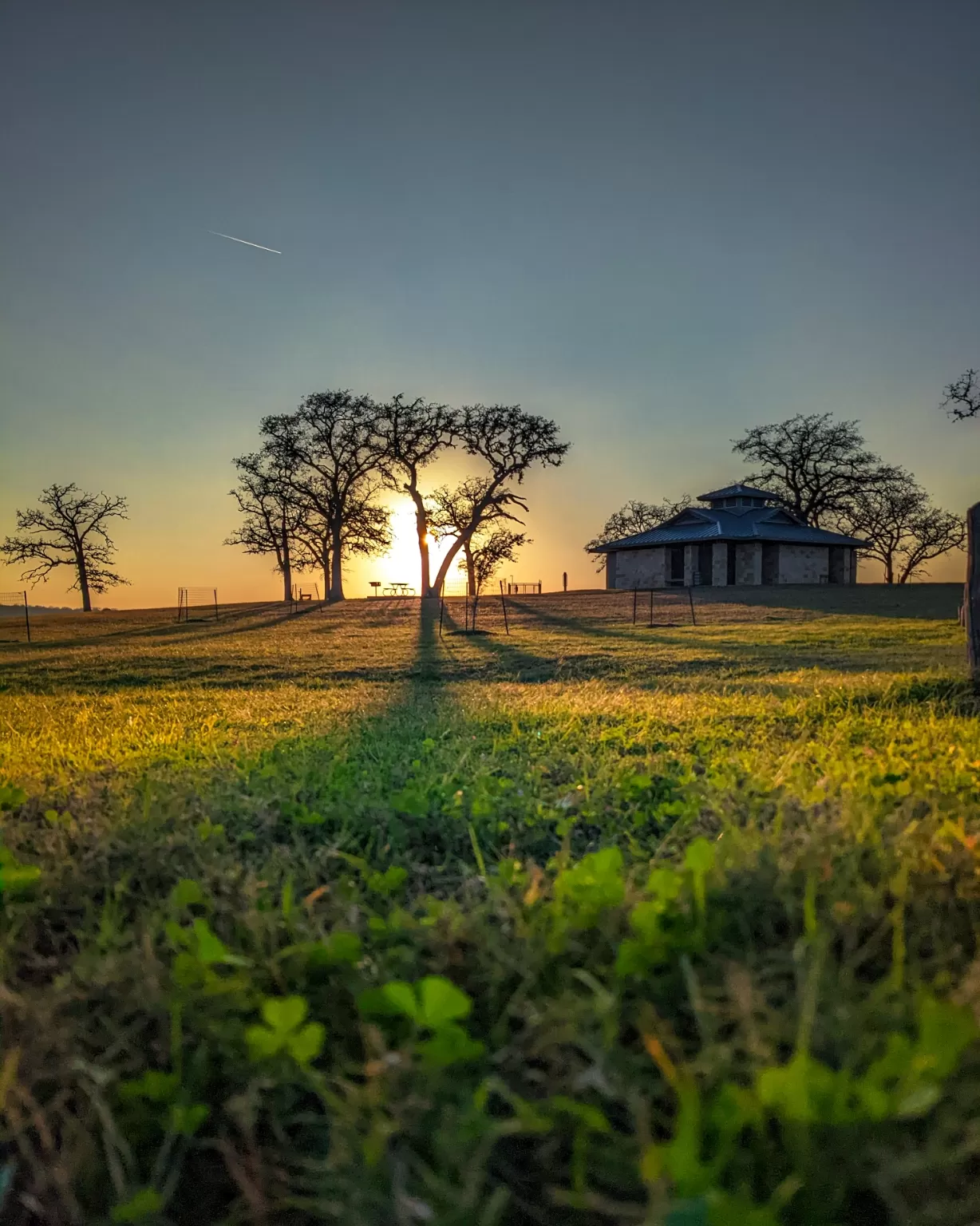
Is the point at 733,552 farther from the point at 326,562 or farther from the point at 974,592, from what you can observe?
the point at 974,592

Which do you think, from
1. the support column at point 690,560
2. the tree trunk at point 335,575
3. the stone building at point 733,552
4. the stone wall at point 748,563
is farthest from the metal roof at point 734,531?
the tree trunk at point 335,575

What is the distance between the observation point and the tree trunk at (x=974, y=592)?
588 cm

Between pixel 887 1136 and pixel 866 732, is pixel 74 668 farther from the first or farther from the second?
→ pixel 887 1136

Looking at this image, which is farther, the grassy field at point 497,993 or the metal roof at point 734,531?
the metal roof at point 734,531

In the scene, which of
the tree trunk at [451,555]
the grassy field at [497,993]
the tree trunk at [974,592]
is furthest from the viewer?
the tree trunk at [451,555]

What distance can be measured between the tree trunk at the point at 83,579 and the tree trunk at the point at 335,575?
14.6 meters

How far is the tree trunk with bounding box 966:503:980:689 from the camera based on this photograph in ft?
19.3

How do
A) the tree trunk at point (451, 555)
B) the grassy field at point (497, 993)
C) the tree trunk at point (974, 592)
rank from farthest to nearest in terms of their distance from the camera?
the tree trunk at point (451, 555) < the tree trunk at point (974, 592) < the grassy field at point (497, 993)

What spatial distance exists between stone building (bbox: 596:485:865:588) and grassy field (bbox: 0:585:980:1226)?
38015 mm

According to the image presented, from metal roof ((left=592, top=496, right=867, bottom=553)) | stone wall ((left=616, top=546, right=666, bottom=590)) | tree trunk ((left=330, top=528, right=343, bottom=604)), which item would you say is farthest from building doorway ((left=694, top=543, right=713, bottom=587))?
tree trunk ((left=330, top=528, right=343, bottom=604))

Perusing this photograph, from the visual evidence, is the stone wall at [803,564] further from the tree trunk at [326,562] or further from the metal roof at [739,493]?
the tree trunk at [326,562]

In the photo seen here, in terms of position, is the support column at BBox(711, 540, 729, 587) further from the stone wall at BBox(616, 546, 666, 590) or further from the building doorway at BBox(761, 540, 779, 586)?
the stone wall at BBox(616, 546, 666, 590)

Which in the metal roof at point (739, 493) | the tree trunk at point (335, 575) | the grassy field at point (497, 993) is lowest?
the grassy field at point (497, 993)

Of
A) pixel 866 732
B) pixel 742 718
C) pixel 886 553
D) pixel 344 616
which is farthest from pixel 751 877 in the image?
→ pixel 886 553
